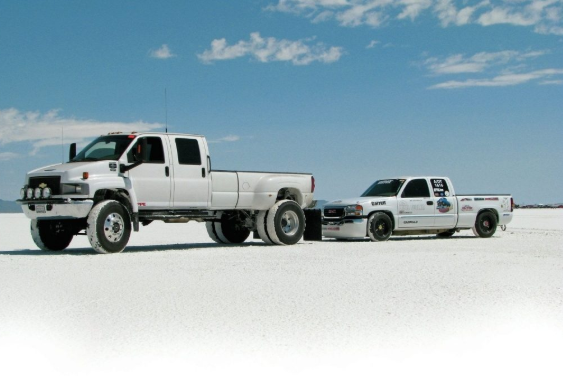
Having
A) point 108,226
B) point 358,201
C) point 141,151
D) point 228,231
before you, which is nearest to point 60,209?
point 108,226

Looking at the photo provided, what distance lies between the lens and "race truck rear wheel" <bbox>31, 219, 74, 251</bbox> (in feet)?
54.8

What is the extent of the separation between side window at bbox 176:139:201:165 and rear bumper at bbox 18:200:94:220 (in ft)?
8.28

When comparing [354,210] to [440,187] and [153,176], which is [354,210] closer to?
[440,187]

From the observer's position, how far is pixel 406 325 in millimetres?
7152

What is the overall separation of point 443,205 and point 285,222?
533 cm

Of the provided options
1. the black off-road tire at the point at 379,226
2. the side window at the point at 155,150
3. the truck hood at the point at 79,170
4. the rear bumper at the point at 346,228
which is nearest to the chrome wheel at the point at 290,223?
the rear bumper at the point at 346,228

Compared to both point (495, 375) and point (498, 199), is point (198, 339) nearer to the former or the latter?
point (495, 375)

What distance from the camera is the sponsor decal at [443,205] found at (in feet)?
70.7

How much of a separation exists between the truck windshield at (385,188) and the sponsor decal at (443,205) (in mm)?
1304

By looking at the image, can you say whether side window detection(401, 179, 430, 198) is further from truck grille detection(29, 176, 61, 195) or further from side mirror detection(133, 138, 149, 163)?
truck grille detection(29, 176, 61, 195)

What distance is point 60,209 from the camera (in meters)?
15.3

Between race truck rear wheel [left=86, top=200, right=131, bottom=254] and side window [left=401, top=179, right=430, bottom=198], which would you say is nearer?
race truck rear wheel [left=86, top=200, right=131, bottom=254]

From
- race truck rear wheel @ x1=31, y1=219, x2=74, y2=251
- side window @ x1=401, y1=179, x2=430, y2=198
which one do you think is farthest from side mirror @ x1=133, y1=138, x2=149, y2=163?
side window @ x1=401, y1=179, x2=430, y2=198

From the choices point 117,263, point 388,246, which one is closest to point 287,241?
point 388,246
